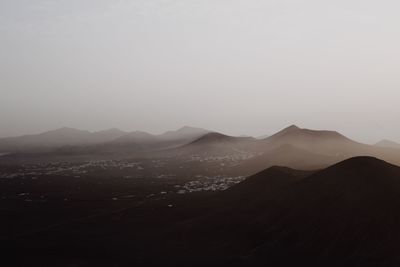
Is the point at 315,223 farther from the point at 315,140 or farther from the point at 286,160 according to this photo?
the point at 315,140

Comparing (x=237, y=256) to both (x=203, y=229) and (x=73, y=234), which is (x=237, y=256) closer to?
(x=203, y=229)

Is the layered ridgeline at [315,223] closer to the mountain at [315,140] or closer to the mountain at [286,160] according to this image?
the mountain at [286,160]

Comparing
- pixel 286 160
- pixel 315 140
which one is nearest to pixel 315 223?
pixel 286 160

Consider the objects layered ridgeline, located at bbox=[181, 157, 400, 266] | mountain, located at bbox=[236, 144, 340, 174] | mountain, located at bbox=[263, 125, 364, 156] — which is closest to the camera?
layered ridgeline, located at bbox=[181, 157, 400, 266]

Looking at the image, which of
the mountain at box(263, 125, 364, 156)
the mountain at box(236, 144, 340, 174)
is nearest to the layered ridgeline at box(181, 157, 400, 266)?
the mountain at box(236, 144, 340, 174)

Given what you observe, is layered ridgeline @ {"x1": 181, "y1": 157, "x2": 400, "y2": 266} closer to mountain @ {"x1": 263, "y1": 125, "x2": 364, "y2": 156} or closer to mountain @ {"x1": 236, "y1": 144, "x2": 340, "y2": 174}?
mountain @ {"x1": 236, "y1": 144, "x2": 340, "y2": 174}

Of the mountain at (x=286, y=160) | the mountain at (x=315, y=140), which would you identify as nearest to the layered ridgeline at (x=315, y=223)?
the mountain at (x=286, y=160)

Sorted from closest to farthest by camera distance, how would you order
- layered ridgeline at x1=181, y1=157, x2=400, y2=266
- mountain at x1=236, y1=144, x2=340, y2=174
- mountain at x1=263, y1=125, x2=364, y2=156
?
layered ridgeline at x1=181, y1=157, x2=400, y2=266
mountain at x1=236, y1=144, x2=340, y2=174
mountain at x1=263, y1=125, x2=364, y2=156

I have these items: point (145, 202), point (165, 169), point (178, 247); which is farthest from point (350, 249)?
point (165, 169)
